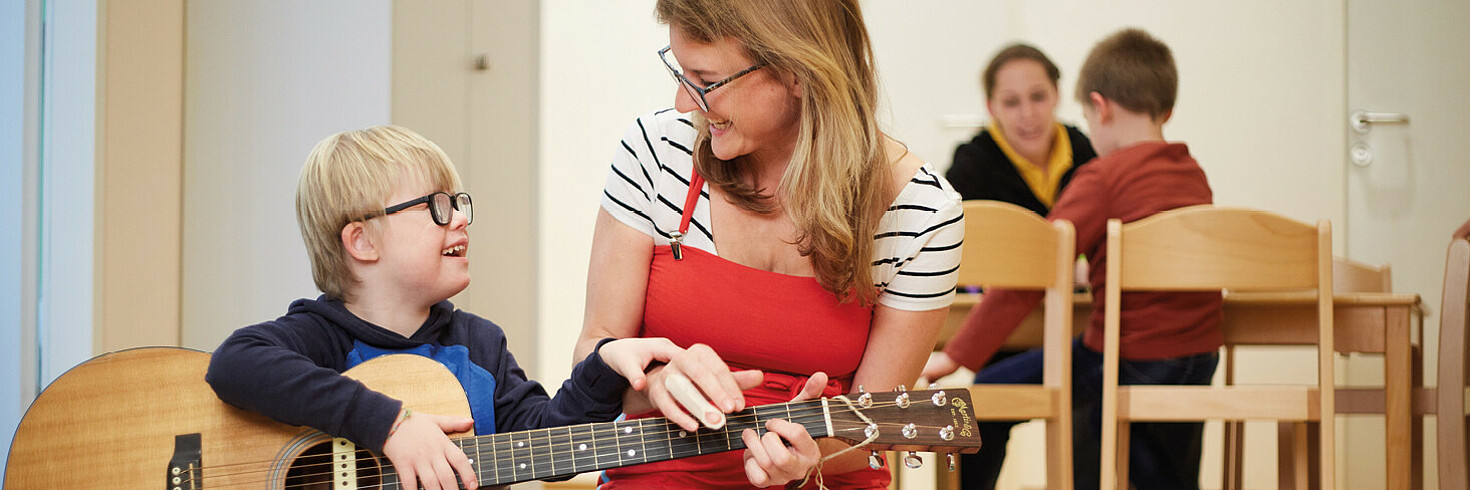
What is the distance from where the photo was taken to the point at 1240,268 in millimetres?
2242

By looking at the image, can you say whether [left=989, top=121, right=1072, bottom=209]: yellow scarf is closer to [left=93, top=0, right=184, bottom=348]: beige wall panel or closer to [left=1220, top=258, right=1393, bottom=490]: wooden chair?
[left=1220, top=258, right=1393, bottom=490]: wooden chair

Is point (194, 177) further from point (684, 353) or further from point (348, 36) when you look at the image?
point (684, 353)

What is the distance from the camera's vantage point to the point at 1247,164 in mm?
4086

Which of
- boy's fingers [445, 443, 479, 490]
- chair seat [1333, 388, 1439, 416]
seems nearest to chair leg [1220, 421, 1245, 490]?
chair seat [1333, 388, 1439, 416]

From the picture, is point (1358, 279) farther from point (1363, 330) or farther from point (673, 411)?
point (673, 411)

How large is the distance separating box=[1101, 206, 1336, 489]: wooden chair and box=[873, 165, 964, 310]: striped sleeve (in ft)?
3.47

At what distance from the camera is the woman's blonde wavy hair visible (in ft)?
4.06

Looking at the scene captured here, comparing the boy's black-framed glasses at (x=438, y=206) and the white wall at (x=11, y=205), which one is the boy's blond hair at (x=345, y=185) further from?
the white wall at (x=11, y=205)

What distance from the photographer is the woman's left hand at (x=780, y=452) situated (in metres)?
1.09

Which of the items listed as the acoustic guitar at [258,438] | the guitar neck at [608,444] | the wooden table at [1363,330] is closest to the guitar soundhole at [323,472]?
the acoustic guitar at [258,438]

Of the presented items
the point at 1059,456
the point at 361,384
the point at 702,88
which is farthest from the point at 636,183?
the point at 1059,456

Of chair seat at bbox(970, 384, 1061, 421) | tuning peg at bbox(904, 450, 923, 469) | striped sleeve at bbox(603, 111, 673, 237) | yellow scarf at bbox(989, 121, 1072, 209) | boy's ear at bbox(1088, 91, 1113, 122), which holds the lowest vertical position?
chair seat at bbox(970, 384, 1061, 421)

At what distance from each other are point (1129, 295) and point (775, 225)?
5.13ft

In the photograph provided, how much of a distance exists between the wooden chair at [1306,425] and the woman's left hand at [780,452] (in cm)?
175
